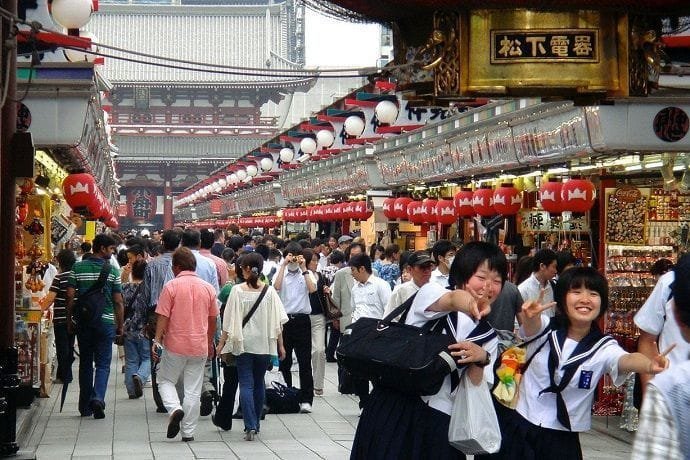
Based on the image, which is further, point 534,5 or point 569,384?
point 534,5

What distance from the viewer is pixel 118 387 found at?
15.7m

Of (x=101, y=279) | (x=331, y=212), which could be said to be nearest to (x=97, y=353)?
(x=101, y=279)

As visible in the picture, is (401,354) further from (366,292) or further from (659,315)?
(366,292)

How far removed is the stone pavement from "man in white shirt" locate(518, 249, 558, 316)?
144cm

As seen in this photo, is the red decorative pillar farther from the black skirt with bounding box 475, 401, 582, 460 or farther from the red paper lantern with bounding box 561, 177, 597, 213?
the black skirt with bounding box 475, 401, 582, 460

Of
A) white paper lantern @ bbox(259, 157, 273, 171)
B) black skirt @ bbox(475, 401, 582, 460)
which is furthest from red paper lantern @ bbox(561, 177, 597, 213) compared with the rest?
white paper lantern @ bbox(259, 157, 273, 171)

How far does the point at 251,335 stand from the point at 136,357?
356 cm

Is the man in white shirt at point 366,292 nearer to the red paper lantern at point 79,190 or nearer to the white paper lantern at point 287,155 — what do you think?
the red paper lantern at point 79,190

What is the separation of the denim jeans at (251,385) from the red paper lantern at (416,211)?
10.4 meters

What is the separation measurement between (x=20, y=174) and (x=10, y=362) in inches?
64.0

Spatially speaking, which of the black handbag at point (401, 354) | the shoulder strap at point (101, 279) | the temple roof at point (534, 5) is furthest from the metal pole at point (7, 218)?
the black handbag at point (401, 354)

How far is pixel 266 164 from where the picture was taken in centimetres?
4044

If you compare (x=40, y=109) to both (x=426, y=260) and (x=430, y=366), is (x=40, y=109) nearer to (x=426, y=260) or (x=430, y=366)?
(x=426, y=260)

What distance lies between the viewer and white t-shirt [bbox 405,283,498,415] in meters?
5.98
